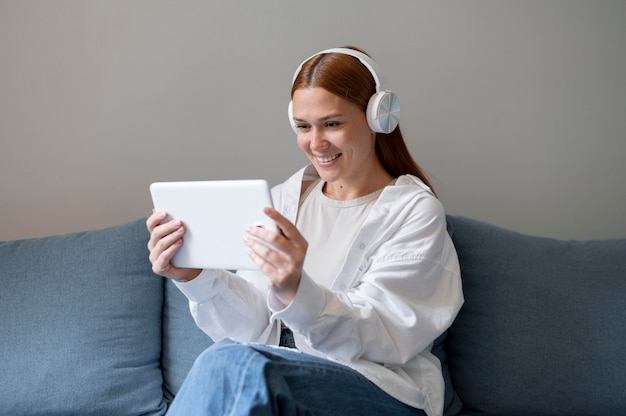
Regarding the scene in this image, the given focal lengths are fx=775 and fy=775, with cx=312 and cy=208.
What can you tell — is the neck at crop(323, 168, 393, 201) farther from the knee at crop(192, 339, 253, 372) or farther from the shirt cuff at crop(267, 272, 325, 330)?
the knee at crop(192, 339, 253, 372)

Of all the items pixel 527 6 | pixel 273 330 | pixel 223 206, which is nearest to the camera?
pixel 223 206

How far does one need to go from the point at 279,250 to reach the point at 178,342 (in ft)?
2.31

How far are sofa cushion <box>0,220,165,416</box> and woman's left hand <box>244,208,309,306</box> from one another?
674 millimetres

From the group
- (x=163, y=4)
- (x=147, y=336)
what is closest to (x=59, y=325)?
(x=147, y=336)

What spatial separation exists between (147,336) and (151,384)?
0.12 meters

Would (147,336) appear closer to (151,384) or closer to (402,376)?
(151,384)

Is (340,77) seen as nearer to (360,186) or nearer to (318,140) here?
(318,140)

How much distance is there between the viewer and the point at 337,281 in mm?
1644

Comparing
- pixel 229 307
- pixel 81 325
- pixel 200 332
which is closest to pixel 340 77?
pixel 229 307

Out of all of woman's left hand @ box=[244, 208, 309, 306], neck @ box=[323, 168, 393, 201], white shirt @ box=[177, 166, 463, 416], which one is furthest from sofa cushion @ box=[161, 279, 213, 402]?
woman's left hand @ box=[244, 208, 309, 306]

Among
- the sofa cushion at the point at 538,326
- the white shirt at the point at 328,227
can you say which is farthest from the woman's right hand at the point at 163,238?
the sofa cushion at the point at 538,326

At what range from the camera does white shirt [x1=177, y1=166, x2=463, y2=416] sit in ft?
4.63

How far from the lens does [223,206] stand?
4.45 ft

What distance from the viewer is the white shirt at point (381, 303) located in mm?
1412
